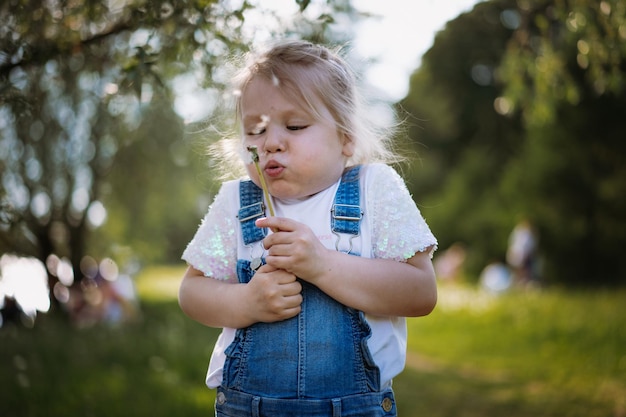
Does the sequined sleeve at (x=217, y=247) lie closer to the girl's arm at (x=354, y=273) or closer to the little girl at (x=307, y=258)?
the little girl at (x=307, y=258)

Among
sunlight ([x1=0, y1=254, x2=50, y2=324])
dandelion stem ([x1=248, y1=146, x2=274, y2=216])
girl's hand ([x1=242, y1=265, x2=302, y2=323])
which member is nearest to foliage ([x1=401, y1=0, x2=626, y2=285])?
dandelion stem ([x1=248, y1=146, x2=274, y2=216])

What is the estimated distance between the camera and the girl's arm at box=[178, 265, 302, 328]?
1761 mm

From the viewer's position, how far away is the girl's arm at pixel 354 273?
1.74m

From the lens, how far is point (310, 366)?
1.77m

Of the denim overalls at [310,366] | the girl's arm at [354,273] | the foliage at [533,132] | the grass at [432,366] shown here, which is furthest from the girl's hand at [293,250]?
the grass at [432,366]

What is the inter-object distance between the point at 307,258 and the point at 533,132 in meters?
11.3

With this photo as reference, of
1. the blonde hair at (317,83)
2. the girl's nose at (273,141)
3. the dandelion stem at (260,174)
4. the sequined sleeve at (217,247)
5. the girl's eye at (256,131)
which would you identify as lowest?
the sequined sleeve at (217,247)

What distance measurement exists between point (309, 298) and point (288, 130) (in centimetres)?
48

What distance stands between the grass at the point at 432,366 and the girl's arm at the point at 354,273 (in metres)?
2.61

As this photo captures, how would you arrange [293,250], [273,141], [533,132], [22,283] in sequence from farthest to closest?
[533,132] → [22,283] → [273,141] → [293,250]

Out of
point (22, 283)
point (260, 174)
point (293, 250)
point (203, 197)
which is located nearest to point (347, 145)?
point (260, 174)

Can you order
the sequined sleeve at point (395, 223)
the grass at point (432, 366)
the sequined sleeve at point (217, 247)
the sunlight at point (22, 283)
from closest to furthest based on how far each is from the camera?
the sequined sleeve at point (395, 223)
the sequined sleeve at point (217, 247)
the sunlight at point (22, 283)
the grass at point (432, 366)

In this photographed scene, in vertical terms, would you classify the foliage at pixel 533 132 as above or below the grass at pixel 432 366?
above

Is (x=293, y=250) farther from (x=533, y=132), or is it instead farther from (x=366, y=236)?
(x=533, y=132)
